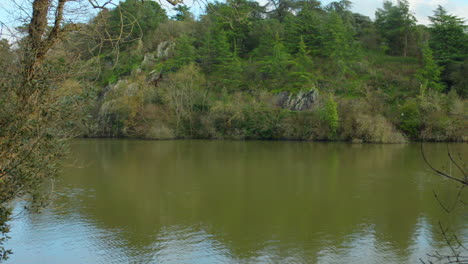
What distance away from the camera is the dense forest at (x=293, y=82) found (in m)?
38.2

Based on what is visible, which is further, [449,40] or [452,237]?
[449,40]

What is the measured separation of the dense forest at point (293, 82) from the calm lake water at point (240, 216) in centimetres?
1525

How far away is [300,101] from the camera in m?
42.6

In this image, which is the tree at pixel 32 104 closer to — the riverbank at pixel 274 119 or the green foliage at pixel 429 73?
the riverbank at pixel 274 119

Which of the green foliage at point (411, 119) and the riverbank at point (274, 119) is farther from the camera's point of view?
the green foliage at point (411, 119)

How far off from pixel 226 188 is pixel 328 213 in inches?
198

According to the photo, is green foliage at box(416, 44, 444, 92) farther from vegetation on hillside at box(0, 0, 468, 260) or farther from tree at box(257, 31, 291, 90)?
tree at box(257, 31, 291, 90)

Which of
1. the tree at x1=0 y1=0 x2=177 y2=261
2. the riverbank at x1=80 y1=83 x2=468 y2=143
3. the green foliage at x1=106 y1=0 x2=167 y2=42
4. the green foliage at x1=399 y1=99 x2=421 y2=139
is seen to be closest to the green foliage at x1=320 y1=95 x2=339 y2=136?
the riverbank at x1=80 y1=83 x2=468 y2=143

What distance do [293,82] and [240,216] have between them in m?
33.5

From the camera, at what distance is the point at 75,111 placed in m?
6.72

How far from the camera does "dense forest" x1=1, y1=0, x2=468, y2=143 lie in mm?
38250

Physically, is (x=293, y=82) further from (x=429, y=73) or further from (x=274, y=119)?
(x=429, y=73)

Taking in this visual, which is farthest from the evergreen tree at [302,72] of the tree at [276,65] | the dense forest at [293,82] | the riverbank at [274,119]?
the riverbank at [274,119]

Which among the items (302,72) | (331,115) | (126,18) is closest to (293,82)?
(302,72)
